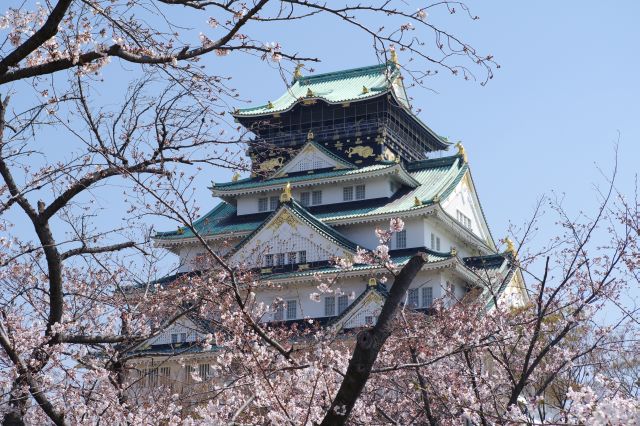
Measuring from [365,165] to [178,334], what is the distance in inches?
505

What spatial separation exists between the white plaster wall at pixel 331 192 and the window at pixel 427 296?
611cm

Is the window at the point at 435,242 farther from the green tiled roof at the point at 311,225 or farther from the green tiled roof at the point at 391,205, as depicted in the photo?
the green tiled roof at the point at 311,225

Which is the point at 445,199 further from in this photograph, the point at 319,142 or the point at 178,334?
the point at 178,334

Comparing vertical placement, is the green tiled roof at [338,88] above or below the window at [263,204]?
above

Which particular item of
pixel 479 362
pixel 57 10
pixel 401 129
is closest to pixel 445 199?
pixel 401 129

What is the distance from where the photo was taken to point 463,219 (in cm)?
5031

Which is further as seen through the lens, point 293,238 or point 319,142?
point 319,142

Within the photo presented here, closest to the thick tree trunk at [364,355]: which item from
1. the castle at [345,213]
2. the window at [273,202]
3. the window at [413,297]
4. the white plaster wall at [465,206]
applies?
the castle at [345,213]

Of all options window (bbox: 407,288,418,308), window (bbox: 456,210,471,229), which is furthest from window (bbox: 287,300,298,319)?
window (bbox: 456,210,471,229)

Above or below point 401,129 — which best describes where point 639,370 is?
below

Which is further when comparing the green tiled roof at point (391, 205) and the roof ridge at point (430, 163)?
the roof ridge at point (430, 163)

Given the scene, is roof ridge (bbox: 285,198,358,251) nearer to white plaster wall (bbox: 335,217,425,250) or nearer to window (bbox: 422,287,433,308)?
white plaster wall (bbox: 335,217,425,250)

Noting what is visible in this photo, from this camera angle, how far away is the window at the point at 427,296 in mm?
42644

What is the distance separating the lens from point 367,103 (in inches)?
2020
